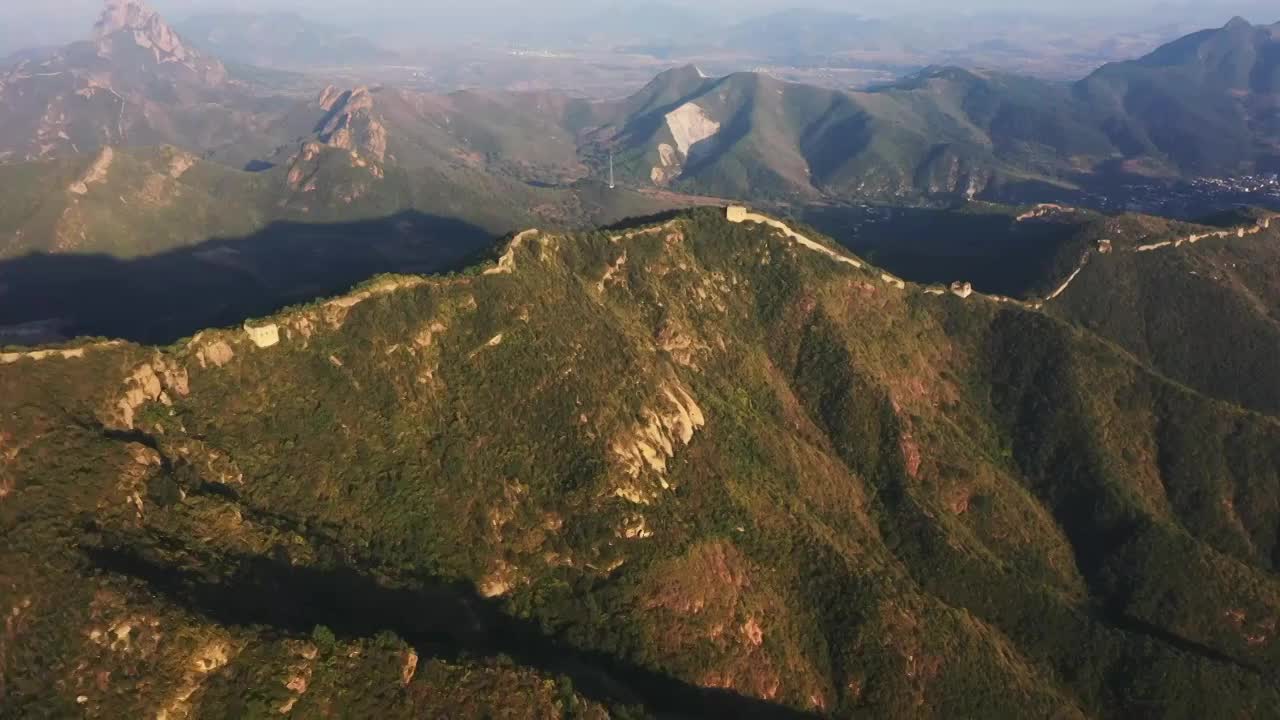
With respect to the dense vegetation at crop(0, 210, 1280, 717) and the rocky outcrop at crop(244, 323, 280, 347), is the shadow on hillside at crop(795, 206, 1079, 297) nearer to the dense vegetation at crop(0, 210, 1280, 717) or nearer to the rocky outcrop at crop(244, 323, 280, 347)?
the dense vegetation at crop(0, 210, 1280, 717)

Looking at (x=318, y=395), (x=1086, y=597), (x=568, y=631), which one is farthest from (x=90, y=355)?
(x=1086, y=597)

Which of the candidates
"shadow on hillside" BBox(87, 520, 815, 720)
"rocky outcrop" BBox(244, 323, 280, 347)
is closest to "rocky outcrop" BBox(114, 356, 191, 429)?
"rocky outcrop" BBox(244, 323, 280, 347)

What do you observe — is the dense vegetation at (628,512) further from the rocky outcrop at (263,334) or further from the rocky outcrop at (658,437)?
the rocky outcrop at (263,334)

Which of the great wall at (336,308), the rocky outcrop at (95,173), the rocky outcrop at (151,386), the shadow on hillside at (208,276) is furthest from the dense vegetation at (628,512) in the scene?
the rocky outcrop at (95,173)

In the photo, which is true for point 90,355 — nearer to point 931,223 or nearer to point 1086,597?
point 1086,597

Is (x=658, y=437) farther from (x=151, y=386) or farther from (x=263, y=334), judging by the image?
(x=151, y=386)

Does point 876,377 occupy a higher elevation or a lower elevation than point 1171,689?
higher
